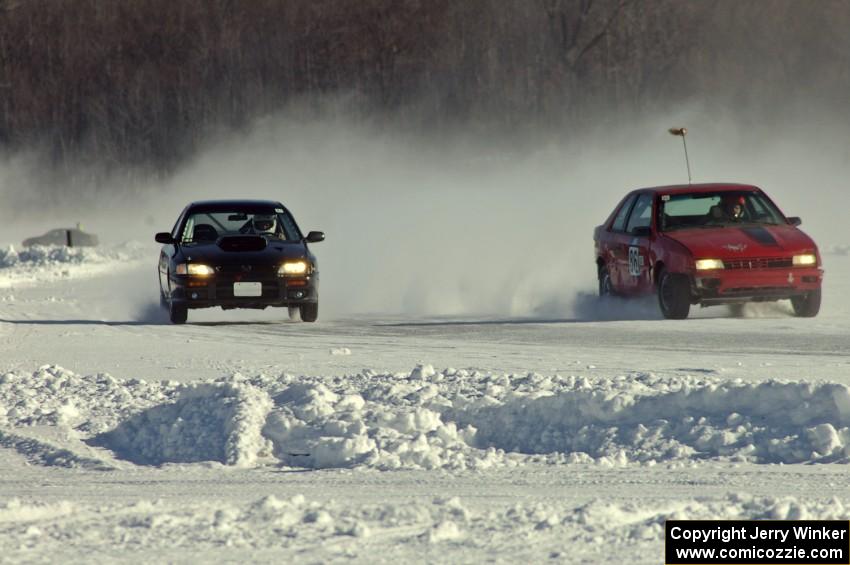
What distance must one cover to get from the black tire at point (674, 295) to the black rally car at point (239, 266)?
368 centimetres

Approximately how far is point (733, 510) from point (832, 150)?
61.3m

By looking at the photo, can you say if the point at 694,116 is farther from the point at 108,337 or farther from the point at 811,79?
the point at 108,337

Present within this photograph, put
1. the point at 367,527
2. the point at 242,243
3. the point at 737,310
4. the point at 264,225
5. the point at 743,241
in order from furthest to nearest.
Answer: the point at 737,310, the point at 264,225, the point at 242,243, the point at 743,241, the point at 367,527

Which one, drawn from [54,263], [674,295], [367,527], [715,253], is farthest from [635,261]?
[54,263]

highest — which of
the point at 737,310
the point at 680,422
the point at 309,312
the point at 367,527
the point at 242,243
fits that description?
the point at 242,243

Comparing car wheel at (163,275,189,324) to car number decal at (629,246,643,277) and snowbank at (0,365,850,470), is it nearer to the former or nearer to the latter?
car number decal at (629,246,643,277)

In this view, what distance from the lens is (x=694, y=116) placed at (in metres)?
71.8

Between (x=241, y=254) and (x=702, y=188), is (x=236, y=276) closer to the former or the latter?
(x=241, y=254)

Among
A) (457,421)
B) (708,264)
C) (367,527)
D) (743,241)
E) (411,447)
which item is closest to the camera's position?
(367,527)

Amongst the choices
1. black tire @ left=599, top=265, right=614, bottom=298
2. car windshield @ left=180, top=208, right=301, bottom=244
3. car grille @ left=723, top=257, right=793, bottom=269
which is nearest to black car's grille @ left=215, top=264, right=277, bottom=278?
car windshield @ left=180, top=208, right=301, bottom=244

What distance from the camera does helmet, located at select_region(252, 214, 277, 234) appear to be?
15961 mm

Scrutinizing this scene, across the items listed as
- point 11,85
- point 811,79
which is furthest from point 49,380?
point 11,85

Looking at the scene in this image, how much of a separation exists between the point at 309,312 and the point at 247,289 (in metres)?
1.14

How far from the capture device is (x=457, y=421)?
841 centimetres
